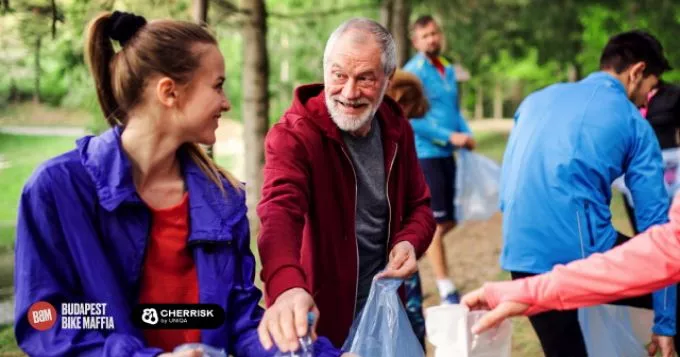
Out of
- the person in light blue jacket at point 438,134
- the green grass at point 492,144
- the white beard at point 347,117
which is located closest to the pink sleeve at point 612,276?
the white beard at point 347,117

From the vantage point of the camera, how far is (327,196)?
3.46 meters

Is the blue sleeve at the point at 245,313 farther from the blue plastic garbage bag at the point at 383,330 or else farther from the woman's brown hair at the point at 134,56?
the blue plastic garbage bag at the point at 383,330

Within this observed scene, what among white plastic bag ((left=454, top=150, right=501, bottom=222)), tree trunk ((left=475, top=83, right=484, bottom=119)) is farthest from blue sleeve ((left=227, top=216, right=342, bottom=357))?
tree trunk ((left=475, top=83, right=484, bottom=119))

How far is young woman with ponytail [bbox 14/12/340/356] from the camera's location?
2.23 m

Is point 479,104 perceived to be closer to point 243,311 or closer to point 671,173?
point 671,173

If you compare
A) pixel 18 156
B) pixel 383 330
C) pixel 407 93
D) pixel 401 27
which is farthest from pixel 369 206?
pixel 18 156

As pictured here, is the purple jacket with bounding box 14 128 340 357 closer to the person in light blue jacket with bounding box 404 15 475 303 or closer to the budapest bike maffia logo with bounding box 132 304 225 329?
the budapest bike maffia logo with bounding box 132 304 225 329

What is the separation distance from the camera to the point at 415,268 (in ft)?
11.5

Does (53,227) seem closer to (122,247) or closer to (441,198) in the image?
(122,247)

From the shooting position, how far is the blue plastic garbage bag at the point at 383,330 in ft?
10.7

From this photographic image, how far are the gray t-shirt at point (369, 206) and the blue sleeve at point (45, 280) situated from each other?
1.46 m

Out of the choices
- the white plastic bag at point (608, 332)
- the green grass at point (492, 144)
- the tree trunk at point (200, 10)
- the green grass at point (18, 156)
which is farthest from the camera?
the green grass at point (492, 144)

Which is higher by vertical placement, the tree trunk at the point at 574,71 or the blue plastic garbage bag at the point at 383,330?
the blue plastic garbage bag at the point at 383,330

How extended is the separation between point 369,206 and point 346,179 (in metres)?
0.16
